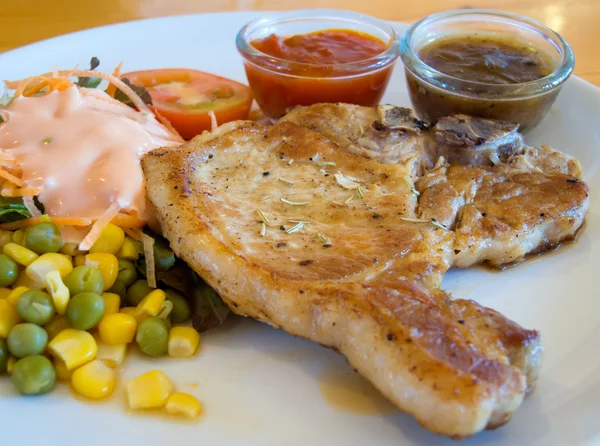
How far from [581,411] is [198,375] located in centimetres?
189

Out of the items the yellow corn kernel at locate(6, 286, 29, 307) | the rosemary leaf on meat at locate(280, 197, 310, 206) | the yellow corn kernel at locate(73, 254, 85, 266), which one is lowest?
the yellow corn kernel at locate(73, 254, 85, 266)

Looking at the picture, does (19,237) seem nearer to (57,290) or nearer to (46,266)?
(46,266)

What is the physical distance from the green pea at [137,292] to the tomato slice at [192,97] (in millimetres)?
1818

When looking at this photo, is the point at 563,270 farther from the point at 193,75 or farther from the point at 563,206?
the point at 193,75

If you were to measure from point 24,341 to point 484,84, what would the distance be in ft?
11.7

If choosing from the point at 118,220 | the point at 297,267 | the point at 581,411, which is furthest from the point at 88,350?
the point at 581,411

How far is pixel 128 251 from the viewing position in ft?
11.5

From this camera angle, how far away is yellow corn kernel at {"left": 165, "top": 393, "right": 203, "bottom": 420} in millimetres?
2738

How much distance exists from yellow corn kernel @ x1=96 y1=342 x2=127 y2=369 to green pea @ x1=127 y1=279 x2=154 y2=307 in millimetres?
387

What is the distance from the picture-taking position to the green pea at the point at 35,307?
9.82 ft

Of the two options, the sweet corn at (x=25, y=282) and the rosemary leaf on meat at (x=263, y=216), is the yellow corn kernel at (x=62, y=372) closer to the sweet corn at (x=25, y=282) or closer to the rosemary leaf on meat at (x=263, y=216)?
the sweet corn at (x=25, y=282)

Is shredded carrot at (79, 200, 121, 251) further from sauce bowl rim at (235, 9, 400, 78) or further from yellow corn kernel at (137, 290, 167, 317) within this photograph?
sauce bowl rim at (235, 9, 400, 78)

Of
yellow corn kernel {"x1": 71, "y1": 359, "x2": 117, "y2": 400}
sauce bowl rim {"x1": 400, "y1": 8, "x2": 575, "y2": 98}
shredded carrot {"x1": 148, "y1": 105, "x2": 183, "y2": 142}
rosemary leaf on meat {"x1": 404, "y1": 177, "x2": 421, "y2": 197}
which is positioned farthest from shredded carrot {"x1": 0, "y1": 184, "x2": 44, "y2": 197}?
sauce bowl rim {"x1": 400, "y1": 8, "x2": 575, "y2": 98}

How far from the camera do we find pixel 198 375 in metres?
3.02
